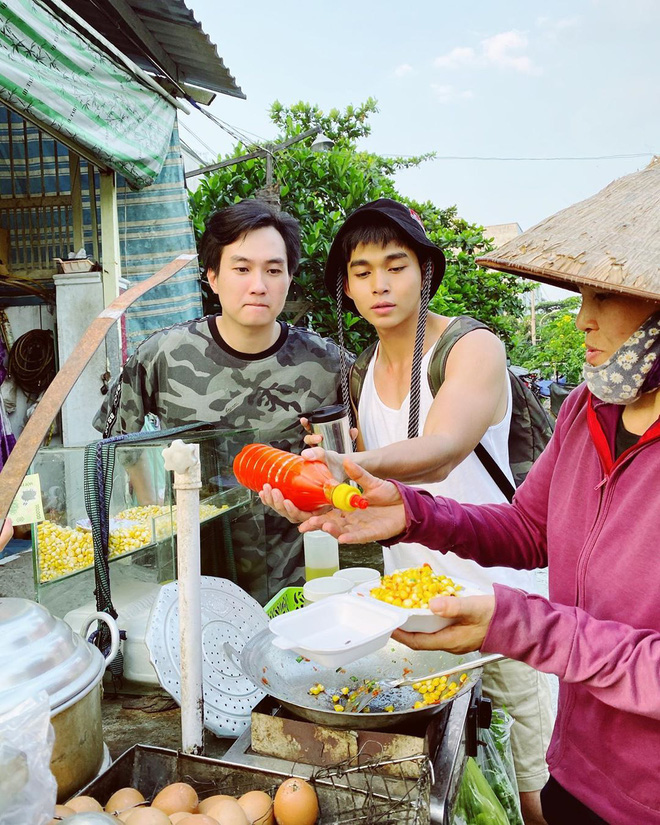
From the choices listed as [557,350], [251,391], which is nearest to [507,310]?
[251,391]

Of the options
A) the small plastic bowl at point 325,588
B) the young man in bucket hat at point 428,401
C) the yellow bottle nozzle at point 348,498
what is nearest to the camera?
the yellow bottle nozzle at point 348,498

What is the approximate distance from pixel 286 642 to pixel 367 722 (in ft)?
0.95

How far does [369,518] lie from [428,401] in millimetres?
689

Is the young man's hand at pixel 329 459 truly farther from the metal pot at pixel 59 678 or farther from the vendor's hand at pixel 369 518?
the metal pot at pixel 59 678

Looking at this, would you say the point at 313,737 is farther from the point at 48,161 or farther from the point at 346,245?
the point at 48,161

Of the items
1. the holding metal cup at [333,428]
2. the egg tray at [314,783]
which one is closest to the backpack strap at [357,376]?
the holding metal cup at [333,428]

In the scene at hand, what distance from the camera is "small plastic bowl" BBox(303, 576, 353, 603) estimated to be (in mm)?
2098

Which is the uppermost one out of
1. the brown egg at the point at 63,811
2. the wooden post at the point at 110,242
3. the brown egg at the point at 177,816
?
the wooden post at the point at 110,242

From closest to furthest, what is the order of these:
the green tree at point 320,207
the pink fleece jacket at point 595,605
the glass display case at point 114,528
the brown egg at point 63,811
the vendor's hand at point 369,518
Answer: the brown egg at point 63,811 < the pink fleece jacket at point 595,605 < the vendor's hand at point 369,518 < the glass display case at point 114,528 < the green tree at point 320,207

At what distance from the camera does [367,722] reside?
1468mm

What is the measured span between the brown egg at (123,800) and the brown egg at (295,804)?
27cm

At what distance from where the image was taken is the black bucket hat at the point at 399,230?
2.42 metres

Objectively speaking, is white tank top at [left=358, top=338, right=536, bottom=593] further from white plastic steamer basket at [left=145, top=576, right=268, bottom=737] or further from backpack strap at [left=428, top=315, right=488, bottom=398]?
white plastic steamer basket at [left=145, top=576, right=268, bottom=737]

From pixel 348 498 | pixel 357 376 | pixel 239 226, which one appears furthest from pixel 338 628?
pixel 239 226
